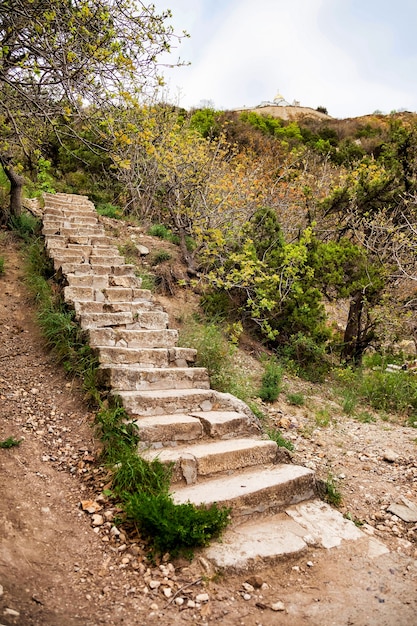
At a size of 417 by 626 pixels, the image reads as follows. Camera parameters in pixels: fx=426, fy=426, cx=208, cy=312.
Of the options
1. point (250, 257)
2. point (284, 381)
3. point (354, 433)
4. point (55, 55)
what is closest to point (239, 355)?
point (284, 381)

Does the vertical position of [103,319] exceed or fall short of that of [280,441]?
it exceeds it

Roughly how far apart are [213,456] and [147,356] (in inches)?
60.7

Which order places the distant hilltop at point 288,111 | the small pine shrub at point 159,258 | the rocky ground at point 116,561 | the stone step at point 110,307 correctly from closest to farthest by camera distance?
the rocky ground at point 116,561
the stone step at point 110,307
the small pine shrub at point 159,258
the distant hilltop at point 288,111

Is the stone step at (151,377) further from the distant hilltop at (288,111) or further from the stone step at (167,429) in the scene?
the distant hilltop at (288,111)

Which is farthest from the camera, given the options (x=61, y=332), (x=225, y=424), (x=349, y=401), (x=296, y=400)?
(x=349, y=401)

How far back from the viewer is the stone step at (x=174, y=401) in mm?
3668

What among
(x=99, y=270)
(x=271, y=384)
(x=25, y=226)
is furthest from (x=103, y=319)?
(x=25, y=226)

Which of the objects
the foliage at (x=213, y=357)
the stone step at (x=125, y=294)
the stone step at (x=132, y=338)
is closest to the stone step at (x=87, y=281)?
the stone step at (x=125, y=294)

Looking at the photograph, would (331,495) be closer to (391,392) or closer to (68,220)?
(391,392)

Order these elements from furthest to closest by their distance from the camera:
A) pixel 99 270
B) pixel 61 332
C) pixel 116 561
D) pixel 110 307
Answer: pixel 99 270 < pixel 110 307 < pixel 61 332 < pixel 116 561

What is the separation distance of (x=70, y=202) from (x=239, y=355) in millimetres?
4657

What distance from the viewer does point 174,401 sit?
3.93 meters

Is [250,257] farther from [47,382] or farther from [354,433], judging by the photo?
[47,382]

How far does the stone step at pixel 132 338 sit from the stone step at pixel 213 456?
1.56m
